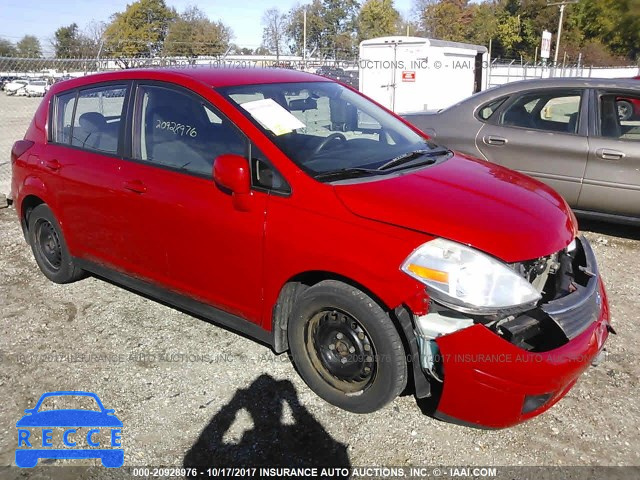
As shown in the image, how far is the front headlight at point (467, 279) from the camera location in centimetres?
242

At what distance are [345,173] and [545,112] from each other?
11.9ft

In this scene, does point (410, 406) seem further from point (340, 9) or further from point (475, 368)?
point (340, 9)

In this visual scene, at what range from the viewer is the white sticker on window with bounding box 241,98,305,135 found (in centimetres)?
314

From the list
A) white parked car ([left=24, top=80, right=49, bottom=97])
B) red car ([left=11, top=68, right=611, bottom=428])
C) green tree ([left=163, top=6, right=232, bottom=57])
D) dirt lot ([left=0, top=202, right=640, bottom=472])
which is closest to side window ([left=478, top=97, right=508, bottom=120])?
red car ([left=11, top=68, right=611, bottom=428])

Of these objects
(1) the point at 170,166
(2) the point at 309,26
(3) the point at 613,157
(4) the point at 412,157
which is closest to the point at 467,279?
(4) the point at 412,157

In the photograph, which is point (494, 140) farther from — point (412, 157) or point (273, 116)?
point (273, 116)

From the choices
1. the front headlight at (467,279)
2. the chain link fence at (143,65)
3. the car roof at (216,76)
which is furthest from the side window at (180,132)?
the chain link fence at (143,65)

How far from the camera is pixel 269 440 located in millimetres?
2758

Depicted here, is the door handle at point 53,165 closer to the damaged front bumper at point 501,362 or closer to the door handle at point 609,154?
the damaged front bumper at point 501,362

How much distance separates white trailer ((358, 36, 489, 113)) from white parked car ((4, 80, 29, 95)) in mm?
30467

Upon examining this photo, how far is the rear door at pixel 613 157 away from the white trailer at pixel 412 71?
8.08m

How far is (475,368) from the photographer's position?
95.0 inches

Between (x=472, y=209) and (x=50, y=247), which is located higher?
(x=472, y=209)

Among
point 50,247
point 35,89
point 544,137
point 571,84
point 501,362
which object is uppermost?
point 571,84
